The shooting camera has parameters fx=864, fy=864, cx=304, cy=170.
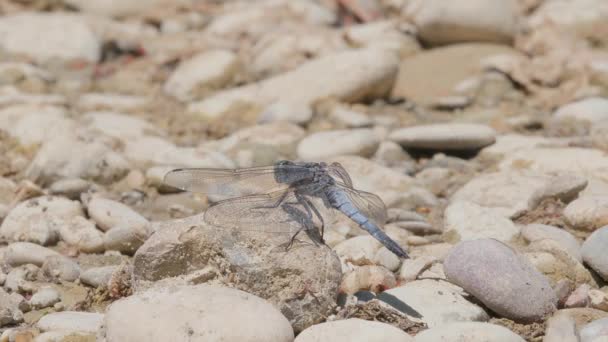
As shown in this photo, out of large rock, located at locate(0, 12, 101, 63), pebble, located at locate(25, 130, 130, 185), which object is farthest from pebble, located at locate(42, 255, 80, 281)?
large rock, located at locate(0, 12, 101, 63)

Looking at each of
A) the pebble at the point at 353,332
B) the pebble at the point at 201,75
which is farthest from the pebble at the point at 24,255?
the pebble at the point at 201,75

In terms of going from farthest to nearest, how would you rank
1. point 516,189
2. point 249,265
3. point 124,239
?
point 516,189
point 124,239
point 249,265

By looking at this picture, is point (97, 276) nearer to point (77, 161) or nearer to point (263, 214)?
point (263, 214)

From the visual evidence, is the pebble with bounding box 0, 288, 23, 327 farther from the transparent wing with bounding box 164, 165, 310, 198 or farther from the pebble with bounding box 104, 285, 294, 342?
the transparent wing with bounding box 164, 165, 310, 198

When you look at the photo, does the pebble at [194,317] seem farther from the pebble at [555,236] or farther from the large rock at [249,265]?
the pebble at [555,236]

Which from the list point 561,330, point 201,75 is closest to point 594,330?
point 561,330
